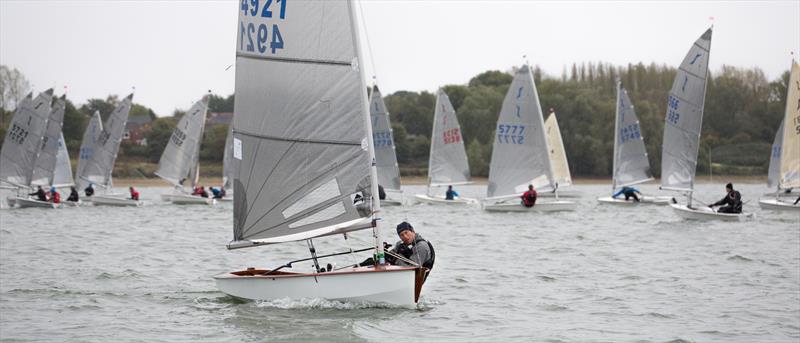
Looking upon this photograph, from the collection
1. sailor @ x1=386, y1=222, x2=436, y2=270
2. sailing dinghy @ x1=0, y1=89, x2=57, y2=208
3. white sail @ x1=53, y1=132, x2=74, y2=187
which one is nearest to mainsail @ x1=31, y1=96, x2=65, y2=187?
sailing dinghy @ x1=0, y1=89, x2=57, y2=208

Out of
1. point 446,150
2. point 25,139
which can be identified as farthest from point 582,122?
point 25,139

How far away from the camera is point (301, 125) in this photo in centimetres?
1268

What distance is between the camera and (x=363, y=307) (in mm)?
12055

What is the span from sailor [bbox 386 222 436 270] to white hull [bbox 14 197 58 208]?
26993mm

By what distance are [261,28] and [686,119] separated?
20.1 meters

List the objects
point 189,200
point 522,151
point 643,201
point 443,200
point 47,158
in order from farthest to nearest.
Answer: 1. point 189,200
2. point 47,158
3. point 443,200
4. point 643,201
5. point 522,151

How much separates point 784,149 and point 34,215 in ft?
81.9

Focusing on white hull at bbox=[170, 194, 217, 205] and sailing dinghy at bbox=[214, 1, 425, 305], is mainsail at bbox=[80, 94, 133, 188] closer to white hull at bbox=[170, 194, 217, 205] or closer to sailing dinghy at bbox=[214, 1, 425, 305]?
white hull at bbox=[170, 194, 217, 205]

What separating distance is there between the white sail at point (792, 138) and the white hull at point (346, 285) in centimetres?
2297

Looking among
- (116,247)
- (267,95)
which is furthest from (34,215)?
(267,95)

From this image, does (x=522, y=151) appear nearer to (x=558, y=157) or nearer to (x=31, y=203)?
(x=558, y=157)

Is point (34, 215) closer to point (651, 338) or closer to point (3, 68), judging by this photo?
point (651, 338)

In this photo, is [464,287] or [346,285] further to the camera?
[464,287]

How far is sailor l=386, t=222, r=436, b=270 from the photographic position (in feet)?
39.7
